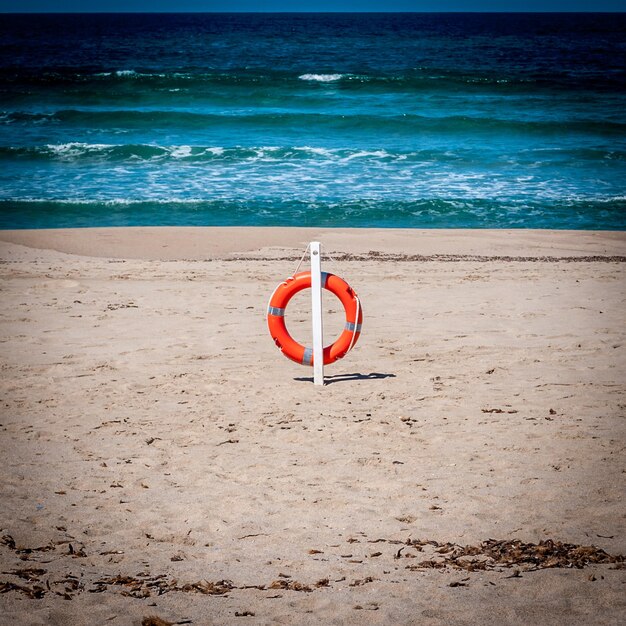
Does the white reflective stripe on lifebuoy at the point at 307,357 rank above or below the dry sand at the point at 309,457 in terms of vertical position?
above

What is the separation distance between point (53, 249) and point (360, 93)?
22255 mm

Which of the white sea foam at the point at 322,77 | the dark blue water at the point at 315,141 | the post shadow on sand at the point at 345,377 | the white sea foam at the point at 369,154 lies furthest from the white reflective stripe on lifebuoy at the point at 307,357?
the white sea foam at the point at 322,77

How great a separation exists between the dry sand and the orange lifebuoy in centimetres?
23

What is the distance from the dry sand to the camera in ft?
11.0

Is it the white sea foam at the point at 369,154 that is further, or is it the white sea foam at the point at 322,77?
A: the white sea foam at the point at 322,77

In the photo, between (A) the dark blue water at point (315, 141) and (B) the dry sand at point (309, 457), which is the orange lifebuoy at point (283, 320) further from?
(A) the dark blue water at point (315, 141)

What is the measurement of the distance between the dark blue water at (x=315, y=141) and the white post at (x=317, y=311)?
29.4ft

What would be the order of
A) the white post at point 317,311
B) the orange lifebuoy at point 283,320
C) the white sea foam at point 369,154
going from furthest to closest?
the white sea foam at point 369,154 → the orange lifebuoy at point 283,320 → the white post at point 317,311

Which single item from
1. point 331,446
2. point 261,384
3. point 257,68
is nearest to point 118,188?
point 261,384

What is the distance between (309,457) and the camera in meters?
4.80

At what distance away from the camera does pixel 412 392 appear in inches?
232

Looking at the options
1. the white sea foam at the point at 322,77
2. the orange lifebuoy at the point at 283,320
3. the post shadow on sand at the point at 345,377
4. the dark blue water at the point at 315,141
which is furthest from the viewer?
the white sea foam at the point at 322,77

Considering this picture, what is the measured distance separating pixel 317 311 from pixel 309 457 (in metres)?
1.46

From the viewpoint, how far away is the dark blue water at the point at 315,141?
1575 cm
